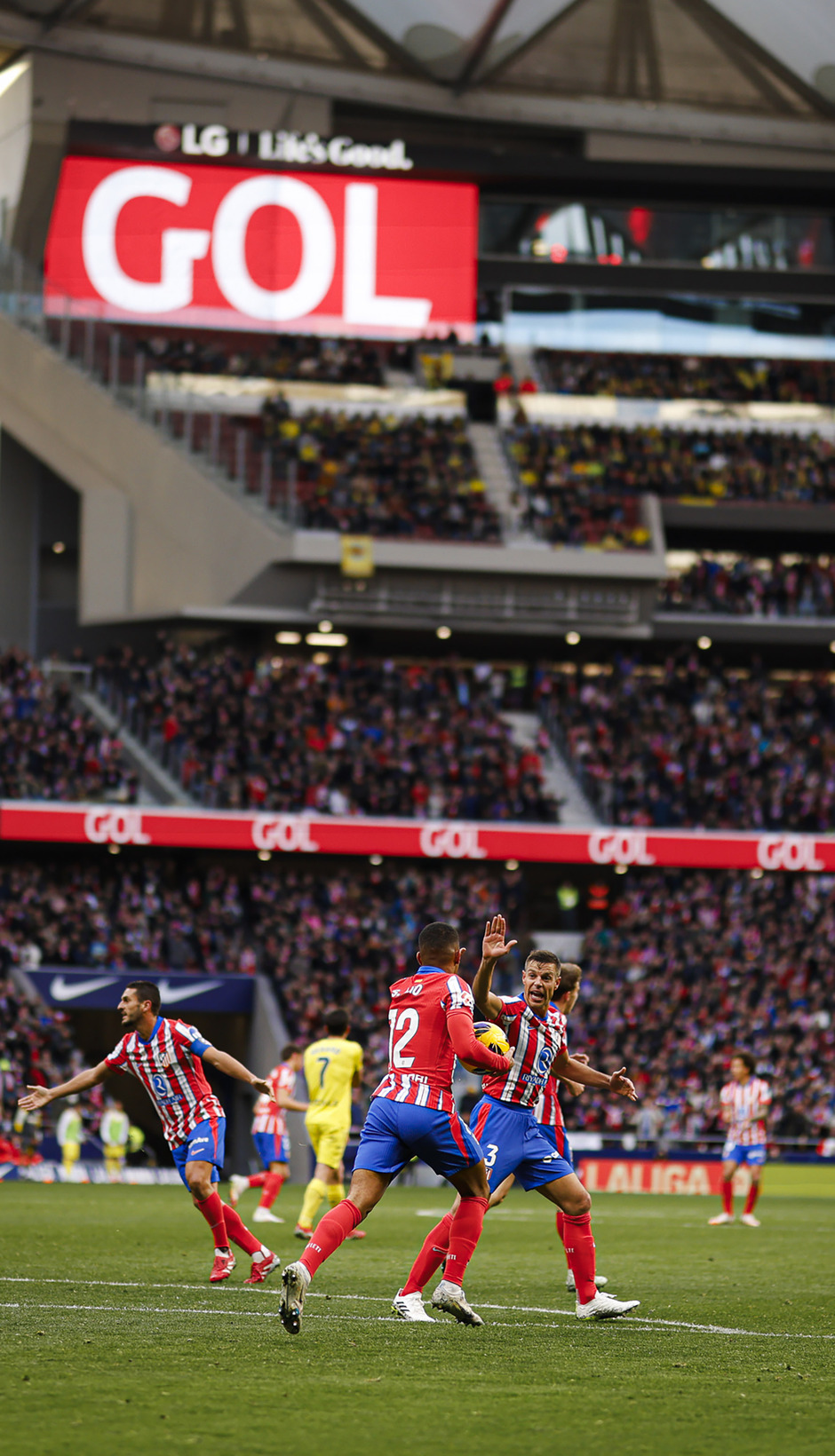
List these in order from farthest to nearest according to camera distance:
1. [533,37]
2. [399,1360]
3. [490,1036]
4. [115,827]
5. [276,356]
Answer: [533,37], [276,356], [115,827], [490,1036], [399,1360]

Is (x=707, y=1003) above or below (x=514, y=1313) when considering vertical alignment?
below

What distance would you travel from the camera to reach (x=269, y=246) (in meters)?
53.1

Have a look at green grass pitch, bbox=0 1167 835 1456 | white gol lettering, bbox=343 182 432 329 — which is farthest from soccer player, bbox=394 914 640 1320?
white gol lettering, bbox=343 182 432 329

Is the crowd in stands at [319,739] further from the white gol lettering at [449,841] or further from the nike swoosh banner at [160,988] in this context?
the nike swoosh banner at [160,988]

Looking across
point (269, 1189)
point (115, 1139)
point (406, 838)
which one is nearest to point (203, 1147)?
point (269, 1189)

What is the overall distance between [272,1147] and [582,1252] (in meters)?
10.9

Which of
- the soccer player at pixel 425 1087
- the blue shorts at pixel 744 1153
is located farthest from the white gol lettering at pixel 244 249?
the soccer player at pixel 425 1087

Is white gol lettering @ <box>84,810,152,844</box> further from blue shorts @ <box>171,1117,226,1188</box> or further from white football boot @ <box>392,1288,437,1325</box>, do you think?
white football boot @ <box>392,1288,437,1325</box>

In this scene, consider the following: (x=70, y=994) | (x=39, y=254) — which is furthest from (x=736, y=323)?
(x=70, y=994)

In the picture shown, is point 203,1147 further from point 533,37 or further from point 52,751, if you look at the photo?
point 533,37

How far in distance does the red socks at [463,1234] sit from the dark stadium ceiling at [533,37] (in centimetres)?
4570

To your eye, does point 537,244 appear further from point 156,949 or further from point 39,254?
point 156,949

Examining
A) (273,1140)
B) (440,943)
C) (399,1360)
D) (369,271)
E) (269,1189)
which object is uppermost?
(369,271)

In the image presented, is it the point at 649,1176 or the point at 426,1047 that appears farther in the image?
the point at 649,1176
